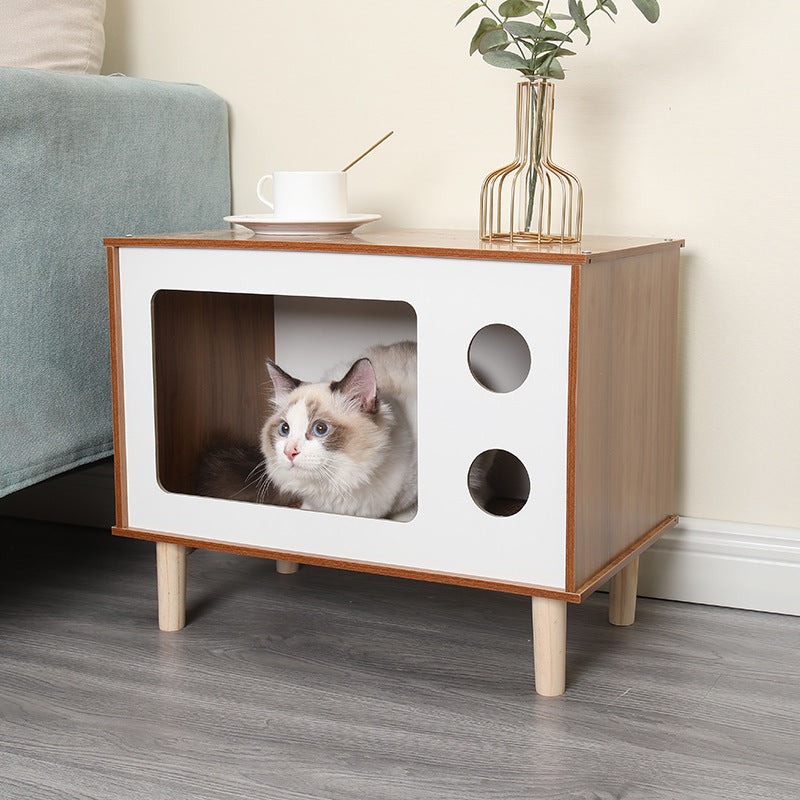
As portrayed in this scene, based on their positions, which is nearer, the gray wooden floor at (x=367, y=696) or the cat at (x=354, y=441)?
the gray wooden floor at (x=367, y=696)

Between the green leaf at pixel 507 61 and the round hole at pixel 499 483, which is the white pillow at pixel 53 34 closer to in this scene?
the green leaf at pixel 507 61

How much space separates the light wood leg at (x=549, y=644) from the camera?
1.02 metres

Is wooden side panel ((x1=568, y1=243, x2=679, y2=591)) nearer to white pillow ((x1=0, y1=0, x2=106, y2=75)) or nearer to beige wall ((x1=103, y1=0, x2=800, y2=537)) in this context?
beige wall ((x1=103, y1=0, x2=800, y2=537))

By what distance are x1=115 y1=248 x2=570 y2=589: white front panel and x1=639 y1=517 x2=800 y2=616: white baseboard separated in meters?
0.39

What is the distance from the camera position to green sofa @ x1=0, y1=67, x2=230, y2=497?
3.68 feet

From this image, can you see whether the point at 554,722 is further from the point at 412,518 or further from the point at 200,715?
the point at 200,715

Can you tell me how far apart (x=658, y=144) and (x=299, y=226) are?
0.48 m

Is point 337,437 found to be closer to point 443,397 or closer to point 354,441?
point 354,441

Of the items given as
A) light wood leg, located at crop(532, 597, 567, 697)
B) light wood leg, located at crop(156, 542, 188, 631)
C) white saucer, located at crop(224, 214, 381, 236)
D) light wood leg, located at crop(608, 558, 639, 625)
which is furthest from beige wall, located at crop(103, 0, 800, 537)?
light wood leg, located at crop(156, 542, 188, 631)

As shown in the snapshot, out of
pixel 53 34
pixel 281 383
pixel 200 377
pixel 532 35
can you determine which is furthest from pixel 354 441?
pixel 53 34

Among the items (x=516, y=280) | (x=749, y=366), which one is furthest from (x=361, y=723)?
(x=749, y=366)

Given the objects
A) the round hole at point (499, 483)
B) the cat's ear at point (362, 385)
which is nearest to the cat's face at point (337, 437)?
the cat's ear at point (362, 385)

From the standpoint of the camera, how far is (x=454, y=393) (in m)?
1.01

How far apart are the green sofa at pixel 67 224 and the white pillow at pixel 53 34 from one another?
82mm
